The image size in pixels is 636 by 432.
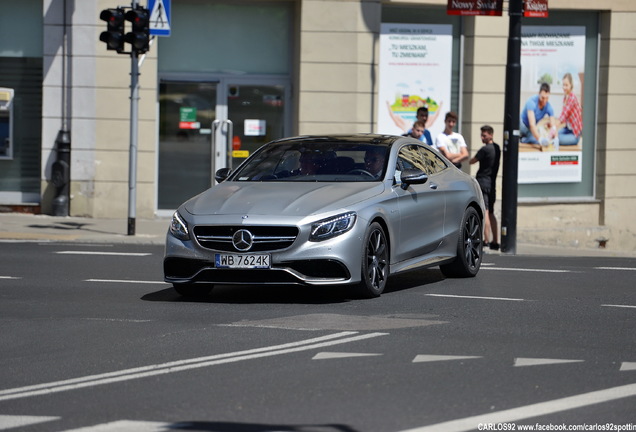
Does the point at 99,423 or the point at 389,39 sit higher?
the point at 389,39

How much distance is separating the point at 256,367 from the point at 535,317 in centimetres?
314

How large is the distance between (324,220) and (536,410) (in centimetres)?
460

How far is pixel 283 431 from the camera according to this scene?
6.20 m

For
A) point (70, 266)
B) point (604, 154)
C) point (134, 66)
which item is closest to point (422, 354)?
point (70, 266)

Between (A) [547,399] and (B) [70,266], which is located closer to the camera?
(A) [547,399]

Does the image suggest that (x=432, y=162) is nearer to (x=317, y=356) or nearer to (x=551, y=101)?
(x=317, y=356)

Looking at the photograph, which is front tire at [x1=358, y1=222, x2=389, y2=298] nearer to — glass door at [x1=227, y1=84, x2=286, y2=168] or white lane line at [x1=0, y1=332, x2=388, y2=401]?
white lane line at [x1=0, y1=332, x2=388, y2=401]

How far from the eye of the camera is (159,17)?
1961cm

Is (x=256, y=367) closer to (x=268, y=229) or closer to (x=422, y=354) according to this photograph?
(x=422, y=354)

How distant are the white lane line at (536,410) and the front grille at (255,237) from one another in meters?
4.16

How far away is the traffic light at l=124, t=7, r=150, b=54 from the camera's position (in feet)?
62.3

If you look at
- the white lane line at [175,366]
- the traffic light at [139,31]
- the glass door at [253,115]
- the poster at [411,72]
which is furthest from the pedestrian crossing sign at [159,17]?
the white lane line at [175,366]

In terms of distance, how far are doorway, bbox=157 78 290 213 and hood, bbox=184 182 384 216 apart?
1121cm

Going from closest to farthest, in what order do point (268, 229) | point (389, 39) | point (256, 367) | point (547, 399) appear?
point (547, 399), point (256, 367), point (268, 229), point (389, 39)
